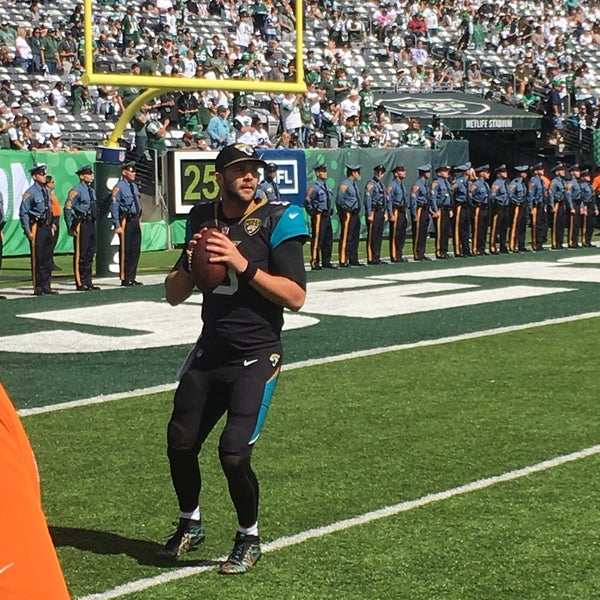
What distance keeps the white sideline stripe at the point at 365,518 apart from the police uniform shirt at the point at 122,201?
10337 mm

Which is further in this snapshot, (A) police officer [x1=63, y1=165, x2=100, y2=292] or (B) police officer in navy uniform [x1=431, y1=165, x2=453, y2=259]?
(B) police officer in navy uniform [x1=431, y1=165, x2=453, y2=259]

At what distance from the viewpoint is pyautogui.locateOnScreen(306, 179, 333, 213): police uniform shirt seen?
63.9 feet

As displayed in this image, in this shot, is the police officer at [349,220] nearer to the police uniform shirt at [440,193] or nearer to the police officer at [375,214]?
the police officer at [375,214]

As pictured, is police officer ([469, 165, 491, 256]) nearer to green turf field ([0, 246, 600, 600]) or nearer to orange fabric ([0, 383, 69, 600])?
green turf field ([0, 246, 600, 600])

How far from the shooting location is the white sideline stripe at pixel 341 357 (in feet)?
27.5

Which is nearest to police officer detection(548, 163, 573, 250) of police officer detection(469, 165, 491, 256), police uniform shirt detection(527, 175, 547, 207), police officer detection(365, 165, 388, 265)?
police uniform shirt detection(527, 175, 547, 207)

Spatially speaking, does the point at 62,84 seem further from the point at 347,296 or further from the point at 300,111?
the point at 347,296

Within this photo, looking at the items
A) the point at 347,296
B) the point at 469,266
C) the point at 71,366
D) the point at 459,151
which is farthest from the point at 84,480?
the point at 459,151

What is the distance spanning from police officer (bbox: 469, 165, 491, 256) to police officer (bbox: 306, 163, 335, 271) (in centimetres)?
350

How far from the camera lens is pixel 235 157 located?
4.81 metres

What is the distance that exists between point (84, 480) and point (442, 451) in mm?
1953

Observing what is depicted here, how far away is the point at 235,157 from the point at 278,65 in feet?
39.2

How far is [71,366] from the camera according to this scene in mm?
10031

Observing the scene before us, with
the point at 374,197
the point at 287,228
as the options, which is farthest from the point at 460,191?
the point at 287,228
